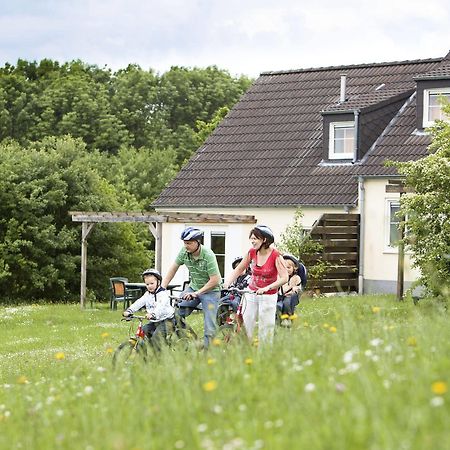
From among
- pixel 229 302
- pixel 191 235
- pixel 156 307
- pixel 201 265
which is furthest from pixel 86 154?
pixel 156 307

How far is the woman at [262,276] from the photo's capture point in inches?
538

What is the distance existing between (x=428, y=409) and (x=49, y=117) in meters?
64.3

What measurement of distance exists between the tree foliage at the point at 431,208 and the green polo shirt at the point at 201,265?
7790mm

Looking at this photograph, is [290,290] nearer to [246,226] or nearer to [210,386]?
[210,386]

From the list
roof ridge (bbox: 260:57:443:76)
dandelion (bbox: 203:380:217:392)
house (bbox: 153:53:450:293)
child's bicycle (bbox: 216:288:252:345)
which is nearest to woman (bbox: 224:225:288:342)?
child's bicycle (bbox: 216:288:252:345)

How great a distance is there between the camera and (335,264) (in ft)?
111

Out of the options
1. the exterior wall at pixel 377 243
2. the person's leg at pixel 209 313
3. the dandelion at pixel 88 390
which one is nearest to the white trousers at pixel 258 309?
the person's leg at pixel 209 313

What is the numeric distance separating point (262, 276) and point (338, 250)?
801 inches

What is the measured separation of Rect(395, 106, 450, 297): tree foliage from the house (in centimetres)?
779

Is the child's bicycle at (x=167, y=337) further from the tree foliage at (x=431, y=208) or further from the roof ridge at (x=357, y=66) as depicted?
the roof ridge at (x=357, y=66)

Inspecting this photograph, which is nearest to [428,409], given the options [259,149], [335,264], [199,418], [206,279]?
[199,418]

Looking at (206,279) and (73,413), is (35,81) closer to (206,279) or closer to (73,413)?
(206,279)

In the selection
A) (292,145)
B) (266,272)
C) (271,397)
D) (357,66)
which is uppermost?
(357,66)

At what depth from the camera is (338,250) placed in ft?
111
